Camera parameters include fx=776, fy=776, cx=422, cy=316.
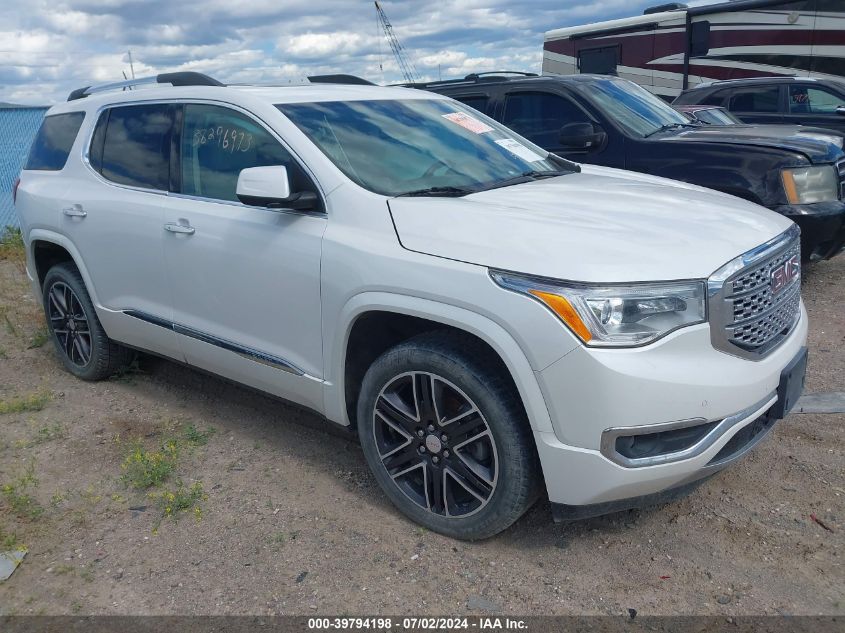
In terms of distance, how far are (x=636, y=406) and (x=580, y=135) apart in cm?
403

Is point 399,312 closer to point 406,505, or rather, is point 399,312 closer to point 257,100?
point 406,505

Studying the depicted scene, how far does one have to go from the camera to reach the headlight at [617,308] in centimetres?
260

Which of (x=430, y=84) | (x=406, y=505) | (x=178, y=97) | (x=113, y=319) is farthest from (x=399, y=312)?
(x=430, y=84)

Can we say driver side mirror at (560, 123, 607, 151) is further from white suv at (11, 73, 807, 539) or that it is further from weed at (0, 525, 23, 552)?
weed at (0, 525, 23, 552)

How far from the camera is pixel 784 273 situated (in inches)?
125

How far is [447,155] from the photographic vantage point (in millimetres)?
3779

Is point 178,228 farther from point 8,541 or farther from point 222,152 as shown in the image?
point 8,541

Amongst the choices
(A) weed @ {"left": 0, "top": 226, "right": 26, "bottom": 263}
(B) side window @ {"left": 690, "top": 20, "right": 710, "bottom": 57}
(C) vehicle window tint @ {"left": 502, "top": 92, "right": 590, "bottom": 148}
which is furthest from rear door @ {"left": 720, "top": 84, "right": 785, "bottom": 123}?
(A) weed @ {"left": 0, "top": 226, "right": 26, "bottom": 263}

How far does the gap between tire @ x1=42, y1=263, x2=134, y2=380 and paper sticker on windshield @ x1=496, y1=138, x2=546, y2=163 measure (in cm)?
270

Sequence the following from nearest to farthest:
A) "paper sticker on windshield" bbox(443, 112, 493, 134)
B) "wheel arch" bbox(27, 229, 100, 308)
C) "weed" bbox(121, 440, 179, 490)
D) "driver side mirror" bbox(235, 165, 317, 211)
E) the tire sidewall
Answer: "driver side mirror" bbox(235, 165, 317, 211) < "weed" bbox(121, 440, 179, 490) < "paper sticker on windshield" bbox(443, 112, 493, 134) < "wheel arch" bbox(27, 229, 100, 308) < the tire sidewall

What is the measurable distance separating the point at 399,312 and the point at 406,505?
2.78ft

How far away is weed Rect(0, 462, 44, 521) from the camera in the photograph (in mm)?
3520

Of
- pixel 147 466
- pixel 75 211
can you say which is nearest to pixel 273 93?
pixel 75 211

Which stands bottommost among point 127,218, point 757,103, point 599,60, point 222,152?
point 757,103
